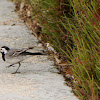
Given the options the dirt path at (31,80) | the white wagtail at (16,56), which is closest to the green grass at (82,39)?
the dirt path at (31,80)

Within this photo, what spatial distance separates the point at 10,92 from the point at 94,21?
152cm

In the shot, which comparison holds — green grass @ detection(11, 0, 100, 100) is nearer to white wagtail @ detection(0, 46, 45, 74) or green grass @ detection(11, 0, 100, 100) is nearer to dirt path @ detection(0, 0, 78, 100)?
dirt path @ detection(0, 0, 78, 100)

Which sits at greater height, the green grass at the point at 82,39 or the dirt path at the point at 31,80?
the green grass at the point at 82,39

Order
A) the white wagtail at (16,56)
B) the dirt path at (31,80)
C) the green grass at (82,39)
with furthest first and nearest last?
the white wagtail at (16,56) → the dirt path at (31,80) → the green grass at (82,39)

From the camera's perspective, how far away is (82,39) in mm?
3594

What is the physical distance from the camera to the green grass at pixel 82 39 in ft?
11.4

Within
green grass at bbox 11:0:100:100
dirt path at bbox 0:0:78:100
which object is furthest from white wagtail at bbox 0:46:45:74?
green grass at bbox 11:0:100:100

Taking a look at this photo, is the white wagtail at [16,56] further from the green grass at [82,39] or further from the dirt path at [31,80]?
the green grass at [82,39]

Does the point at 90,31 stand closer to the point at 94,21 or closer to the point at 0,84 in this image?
the point at 94,21

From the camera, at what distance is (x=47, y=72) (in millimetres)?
5219

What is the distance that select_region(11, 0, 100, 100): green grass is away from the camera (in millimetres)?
3484

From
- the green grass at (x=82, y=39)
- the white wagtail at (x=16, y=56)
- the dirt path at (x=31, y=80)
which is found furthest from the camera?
the white wagtail at (x=16, y=56)

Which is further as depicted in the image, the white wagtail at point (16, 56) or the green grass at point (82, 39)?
the white wagtail at point (16, 56)

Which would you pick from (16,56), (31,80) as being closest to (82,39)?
(31,80)
